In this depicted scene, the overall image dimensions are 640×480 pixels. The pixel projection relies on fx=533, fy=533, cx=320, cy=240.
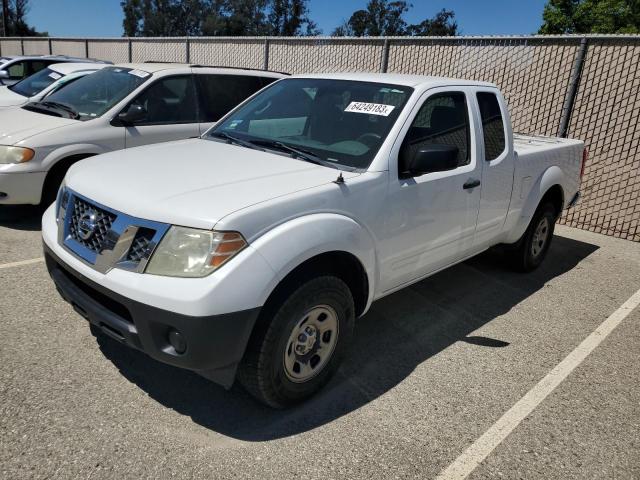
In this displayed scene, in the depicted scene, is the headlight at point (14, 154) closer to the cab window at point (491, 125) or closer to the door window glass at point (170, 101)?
the door window glass at point (170, 101)

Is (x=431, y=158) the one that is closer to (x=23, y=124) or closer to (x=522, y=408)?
(x=522, y=408)

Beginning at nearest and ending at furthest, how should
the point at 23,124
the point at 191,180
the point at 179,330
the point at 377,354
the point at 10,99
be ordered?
the point at 179,330 < the point at 191,180 < the point at 377,354 < the point at 23,124 < the point at 10,99

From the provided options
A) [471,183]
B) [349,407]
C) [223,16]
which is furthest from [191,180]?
[223,16]

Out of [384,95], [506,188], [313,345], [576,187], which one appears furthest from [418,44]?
[313,345]

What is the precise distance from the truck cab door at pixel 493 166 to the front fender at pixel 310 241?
4.89 ft

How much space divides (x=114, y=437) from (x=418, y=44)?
322 inches

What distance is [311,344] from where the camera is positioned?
2984mm

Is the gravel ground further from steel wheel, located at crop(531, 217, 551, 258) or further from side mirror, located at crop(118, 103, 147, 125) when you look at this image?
side mirror, located at crop(118, 103, 147, 125)

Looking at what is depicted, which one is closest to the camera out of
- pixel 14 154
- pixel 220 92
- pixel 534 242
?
pixel 14 154

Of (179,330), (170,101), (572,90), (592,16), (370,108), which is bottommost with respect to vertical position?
(179,330)

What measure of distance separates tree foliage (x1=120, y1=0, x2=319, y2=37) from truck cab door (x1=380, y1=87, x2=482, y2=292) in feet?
250

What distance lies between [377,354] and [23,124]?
178 inches

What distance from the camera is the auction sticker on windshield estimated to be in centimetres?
350

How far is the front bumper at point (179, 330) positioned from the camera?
7.88 feet
